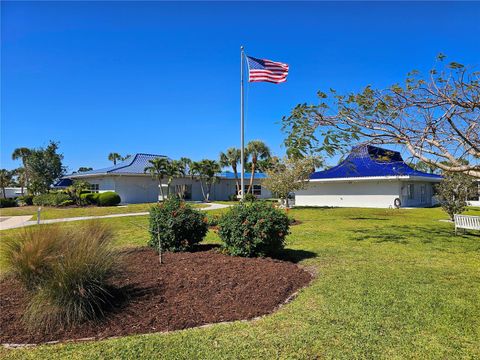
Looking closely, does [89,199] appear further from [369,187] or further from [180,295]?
[180,295]

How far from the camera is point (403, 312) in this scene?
484 centimetres

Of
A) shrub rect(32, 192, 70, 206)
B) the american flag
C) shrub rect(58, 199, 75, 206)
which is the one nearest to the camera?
the american flag

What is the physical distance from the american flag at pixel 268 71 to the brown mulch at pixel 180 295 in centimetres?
1084

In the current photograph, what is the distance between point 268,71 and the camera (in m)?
16.5

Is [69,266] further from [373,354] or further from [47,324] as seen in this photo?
[373,354]

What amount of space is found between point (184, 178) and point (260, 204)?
36.6m

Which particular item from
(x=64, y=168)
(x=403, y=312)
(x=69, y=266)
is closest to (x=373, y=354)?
(x=403, y=312)

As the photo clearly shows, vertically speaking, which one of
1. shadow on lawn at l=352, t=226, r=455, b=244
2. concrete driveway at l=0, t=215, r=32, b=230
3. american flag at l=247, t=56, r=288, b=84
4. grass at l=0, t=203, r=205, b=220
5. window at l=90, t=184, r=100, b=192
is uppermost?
american flag at l=247, t=56, r=288, b=84

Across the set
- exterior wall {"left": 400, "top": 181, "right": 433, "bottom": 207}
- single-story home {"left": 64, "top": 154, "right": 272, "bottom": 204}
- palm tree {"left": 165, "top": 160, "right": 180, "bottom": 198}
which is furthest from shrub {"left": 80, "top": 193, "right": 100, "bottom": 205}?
exterior wall {"left": 400, "top": 181, "right": 433, "bottom": 207}

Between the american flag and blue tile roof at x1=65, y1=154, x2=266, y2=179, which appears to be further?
blue tile roof at x1=65, y1=154, x2=266, y2=179

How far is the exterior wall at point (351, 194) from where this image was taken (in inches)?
1220

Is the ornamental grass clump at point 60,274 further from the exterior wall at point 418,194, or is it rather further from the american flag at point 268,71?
the exterior wall at point 418,194

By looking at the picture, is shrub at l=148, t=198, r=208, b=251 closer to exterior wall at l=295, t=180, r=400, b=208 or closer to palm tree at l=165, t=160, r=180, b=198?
exterior wall at l=295, t=180, r=400, b=208

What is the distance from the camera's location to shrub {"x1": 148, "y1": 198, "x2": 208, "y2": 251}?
28.0 ft
